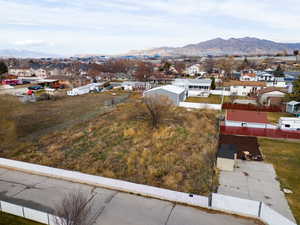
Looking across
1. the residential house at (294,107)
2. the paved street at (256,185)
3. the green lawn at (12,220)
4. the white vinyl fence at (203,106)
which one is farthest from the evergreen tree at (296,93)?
the green lawn at (12,220)

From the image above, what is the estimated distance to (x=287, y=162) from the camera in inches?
663

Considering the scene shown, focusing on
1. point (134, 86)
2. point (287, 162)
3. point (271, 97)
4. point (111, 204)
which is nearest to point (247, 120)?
point (287, 162)

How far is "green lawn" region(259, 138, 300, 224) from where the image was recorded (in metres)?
12.3

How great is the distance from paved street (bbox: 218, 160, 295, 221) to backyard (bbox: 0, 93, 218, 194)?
3.81 feet

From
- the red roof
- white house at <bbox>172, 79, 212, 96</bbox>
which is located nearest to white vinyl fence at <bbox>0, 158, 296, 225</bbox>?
A: the red roof

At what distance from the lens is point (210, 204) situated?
11.3m

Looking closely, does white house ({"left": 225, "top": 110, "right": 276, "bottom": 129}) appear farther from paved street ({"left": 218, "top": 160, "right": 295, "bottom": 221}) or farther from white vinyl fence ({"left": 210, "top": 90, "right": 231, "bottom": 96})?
white vinyl fence ({"left": 210, "top": 90, "right": 231, "bottom": 96})

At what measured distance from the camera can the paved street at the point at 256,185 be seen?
11.9m

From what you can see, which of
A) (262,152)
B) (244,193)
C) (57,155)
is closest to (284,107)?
(262,152)

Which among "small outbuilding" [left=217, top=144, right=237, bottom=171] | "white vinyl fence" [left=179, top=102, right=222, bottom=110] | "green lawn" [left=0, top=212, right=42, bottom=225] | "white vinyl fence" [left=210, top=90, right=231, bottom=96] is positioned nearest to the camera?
"green lawn" [left=0, top=212, right=42, bottom=225]

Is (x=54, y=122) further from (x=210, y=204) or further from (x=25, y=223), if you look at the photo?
(x=210, y=204)

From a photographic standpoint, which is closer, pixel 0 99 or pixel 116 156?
pixel 116 156

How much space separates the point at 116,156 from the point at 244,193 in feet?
32.4

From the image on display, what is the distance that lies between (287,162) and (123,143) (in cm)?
1404
